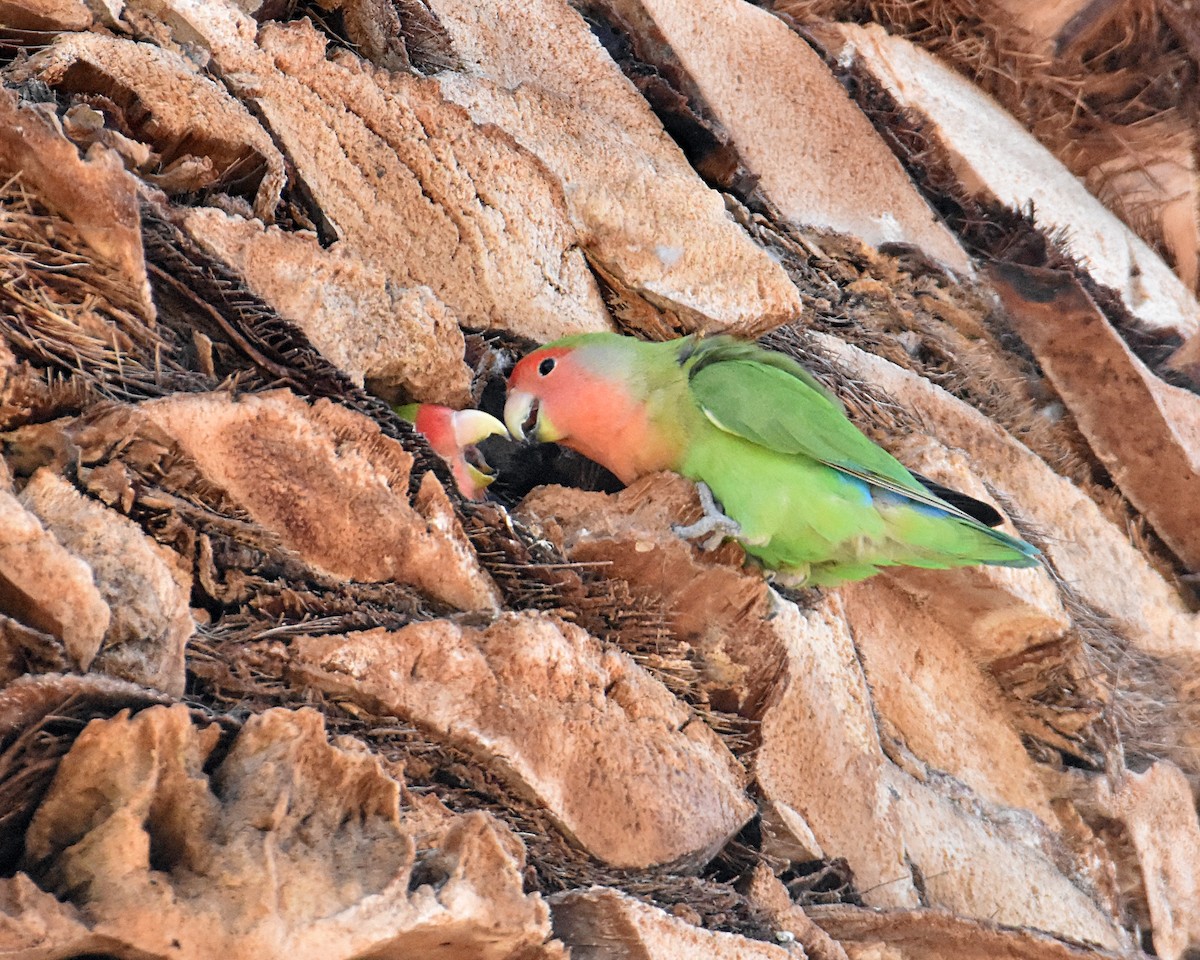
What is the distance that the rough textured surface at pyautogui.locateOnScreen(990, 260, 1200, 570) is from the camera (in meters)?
5.56

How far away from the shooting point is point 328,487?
3012 mm

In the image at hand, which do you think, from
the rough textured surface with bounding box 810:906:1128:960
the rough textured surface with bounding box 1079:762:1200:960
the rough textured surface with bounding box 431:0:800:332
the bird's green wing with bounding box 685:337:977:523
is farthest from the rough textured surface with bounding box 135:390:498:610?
the rough textured surface with bounding box 1079:762:1200:960

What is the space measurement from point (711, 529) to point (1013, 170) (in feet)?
12.2

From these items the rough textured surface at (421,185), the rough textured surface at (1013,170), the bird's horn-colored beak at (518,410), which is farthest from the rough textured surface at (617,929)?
the rough textured surface at (1013,170)

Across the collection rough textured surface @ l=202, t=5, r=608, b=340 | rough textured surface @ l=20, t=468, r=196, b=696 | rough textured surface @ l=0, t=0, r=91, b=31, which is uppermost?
rough textured surface @ l=0, t=0, r=91, b=31

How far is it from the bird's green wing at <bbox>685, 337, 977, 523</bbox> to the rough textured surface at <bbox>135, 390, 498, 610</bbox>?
1.13 metres

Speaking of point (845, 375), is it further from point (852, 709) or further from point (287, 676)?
point (287, 676)

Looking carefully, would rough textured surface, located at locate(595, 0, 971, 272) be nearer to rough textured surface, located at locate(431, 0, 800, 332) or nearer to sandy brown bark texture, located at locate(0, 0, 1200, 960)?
sandy brown bark texture, located at locate(0, 0, 1200, 960)

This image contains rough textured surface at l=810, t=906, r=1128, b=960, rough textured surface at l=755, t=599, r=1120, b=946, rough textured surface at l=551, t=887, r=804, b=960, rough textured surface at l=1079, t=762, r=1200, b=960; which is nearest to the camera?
rough textured surface at l=551, t=887, r=804, b=960

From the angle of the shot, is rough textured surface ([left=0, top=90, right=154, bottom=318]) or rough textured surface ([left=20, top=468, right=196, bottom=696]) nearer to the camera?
rough textured surface ([left=20, top=468, right=196, bottom=696])

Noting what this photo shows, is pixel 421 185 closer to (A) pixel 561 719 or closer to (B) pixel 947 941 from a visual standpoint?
(A) pixel 561 719

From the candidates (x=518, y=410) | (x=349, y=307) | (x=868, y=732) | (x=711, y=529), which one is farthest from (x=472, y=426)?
(x=868, y=732)

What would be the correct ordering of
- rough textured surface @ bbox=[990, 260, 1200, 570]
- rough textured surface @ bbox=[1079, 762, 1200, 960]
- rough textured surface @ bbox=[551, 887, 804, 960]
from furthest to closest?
rough textured surface @ bbox=[990, 260, 1200, 570] < rough textured surface @ bbox=[1079, 762, 1200, 960] < rough textured surface @ bbox=[551, 887, 804, 960]

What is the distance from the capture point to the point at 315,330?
3416 millimetres
